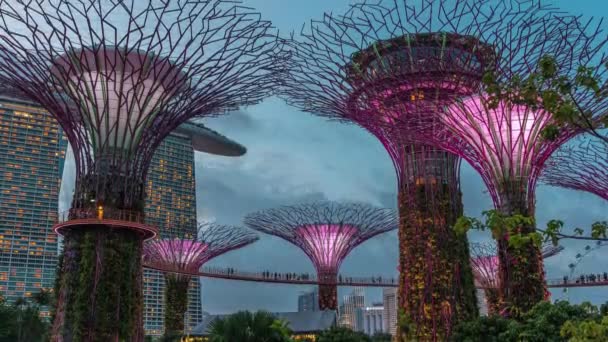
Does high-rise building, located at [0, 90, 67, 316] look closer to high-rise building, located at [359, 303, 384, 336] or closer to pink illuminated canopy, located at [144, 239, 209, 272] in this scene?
pink illuminated canopy, located at [144, 239, 209, 272]

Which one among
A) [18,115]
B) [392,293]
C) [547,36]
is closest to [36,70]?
[547,36]

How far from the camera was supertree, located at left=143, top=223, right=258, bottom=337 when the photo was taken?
4681 cm

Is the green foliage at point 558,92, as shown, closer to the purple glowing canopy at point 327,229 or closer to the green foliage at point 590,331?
the green foliage at point 590,331

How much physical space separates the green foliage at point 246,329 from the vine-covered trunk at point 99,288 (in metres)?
5.92

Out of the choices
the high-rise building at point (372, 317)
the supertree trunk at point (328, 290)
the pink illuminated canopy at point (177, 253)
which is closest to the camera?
the pink illuminated canopy at point (177, 253)

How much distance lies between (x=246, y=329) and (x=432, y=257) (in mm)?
11259

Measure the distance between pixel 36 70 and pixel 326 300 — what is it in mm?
34758

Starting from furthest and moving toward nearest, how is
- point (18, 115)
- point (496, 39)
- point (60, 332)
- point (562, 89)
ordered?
point (18, 115) → point (496, 39) → point (60, 332) → point (562, 89)

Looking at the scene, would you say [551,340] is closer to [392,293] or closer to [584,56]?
[584,56]

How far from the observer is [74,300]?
2011cm

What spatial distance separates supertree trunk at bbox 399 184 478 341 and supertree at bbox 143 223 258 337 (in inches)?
997

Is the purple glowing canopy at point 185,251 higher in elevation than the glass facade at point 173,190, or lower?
lower

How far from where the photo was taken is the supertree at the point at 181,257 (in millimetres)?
46812

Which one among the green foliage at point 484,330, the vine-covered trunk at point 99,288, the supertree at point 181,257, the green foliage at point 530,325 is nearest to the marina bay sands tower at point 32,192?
the supertree at point 181,257
